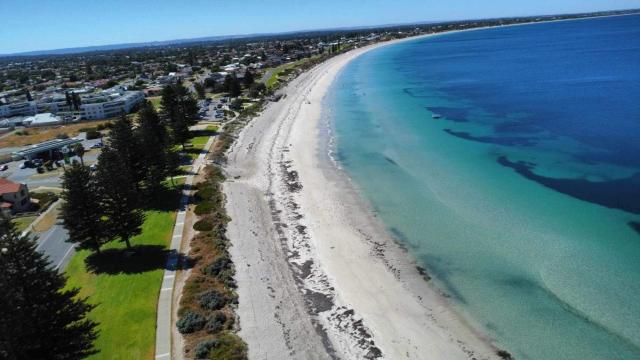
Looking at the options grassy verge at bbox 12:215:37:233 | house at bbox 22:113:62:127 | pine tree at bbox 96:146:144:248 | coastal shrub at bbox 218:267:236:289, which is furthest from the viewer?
house at bbox 22:113:62:127

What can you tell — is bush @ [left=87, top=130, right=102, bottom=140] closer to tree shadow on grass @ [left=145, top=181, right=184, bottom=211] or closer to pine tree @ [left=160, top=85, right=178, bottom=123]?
pine tree @ [left=160, top=85, right=178, bottom=123]

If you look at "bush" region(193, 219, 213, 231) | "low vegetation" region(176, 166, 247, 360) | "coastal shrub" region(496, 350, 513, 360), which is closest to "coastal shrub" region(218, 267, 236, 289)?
"low vegetation" region(176, 166, 247, 360)

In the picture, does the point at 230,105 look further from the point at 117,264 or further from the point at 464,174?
the point at 117,264

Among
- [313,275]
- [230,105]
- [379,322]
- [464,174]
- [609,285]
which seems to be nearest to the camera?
[379,322]

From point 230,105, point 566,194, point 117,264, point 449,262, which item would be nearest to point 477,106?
point 566,194

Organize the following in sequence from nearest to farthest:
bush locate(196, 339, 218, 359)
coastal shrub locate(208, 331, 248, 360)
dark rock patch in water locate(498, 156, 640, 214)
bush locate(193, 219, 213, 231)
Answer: coastal shrub locate(208, 331, 248, 360) → bush locate(196, 339, 218, 359) → bush locate(193, 219, 213, 231) → dark rock patch in water locate(498, 156, 640, 214)

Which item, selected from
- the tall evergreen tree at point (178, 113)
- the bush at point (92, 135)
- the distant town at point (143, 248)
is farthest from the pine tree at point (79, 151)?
the tall evergreen tree at point (178, 113)
